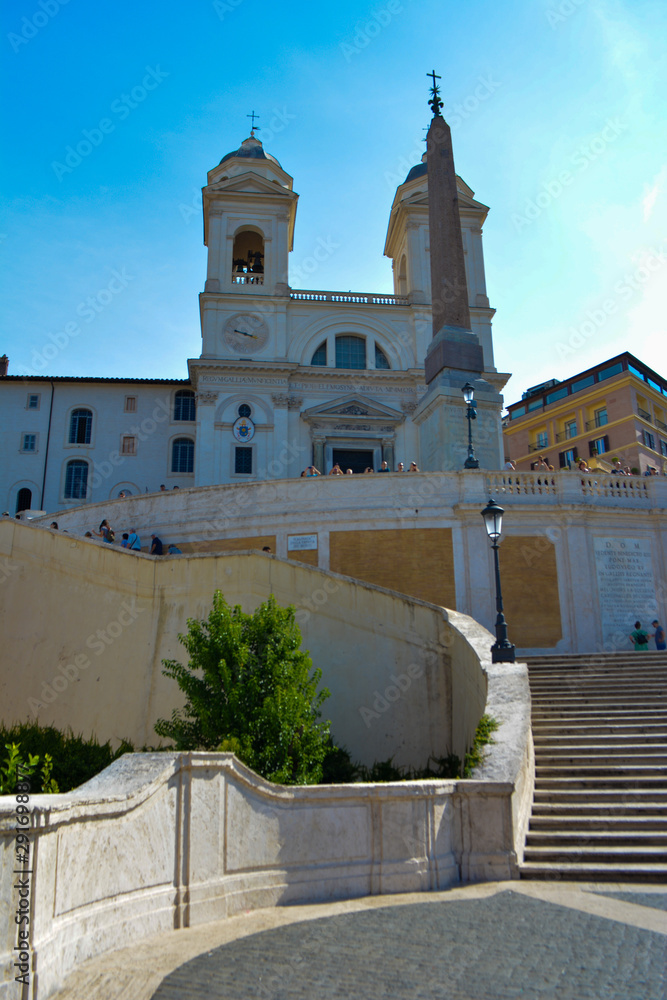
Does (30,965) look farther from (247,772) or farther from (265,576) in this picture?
(265,576)

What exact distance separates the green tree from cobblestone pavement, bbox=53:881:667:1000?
258 centimetres

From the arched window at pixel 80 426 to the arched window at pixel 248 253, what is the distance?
32.9 ft

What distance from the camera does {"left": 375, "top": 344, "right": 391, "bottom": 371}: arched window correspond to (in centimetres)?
3891

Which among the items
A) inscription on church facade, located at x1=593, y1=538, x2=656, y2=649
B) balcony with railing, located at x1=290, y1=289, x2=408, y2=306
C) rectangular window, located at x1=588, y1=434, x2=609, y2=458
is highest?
balcony with railing, located at x1=290, y1=289, x2=408, y2=306

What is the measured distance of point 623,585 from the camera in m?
19.7

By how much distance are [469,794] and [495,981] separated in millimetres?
2692

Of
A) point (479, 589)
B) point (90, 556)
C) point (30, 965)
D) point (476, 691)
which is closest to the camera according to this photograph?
point (30, 965)

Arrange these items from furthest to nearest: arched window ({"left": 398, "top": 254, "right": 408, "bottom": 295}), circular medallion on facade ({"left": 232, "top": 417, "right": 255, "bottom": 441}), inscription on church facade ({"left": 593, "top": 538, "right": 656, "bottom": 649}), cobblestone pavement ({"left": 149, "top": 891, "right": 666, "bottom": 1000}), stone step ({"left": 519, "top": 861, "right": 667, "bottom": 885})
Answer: arched window ({"left": 398, "top": 254, "right": 408, "bottom": 295}), circular medallion on facade ({"left": 232, "top": 417, "right": 255, "bottom": 441}), inscription on church facade ({"left": 593, "top": 538, "right": 656, "bottom": 649}), stone step ({"left": 519, "top": 861, "right": 667, "bottom": 885}), cobblestone pavement ({"left": 149, "top": 891, "right": 666, "bottom": 1000})

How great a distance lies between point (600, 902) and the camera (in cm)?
675

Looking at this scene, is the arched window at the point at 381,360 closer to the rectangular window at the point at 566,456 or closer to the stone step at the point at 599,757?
the rectangular window at the point at 566,456

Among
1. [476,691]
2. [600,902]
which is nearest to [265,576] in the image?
[476,691]

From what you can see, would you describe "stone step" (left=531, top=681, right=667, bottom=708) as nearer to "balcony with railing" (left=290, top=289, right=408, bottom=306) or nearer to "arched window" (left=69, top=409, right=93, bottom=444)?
"balcony with railing" (left=290, top=289, right=408, bottom=306)

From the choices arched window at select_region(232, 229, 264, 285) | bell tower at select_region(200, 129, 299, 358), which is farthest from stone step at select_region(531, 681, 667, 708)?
arched window at select_region(232, 229, 264, 285)

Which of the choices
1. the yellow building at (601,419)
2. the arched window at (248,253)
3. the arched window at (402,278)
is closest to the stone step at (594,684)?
the arched window at (248,253)
